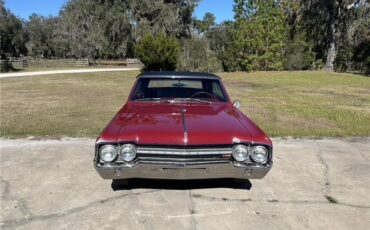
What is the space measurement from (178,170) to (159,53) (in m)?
22.7

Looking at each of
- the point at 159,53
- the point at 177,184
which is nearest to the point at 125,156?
the point at 177,184

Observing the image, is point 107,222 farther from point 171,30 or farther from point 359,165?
point 171,30

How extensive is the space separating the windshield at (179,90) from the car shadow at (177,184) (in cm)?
120

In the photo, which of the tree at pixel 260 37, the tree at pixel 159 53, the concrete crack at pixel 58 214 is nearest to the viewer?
the concrete crack at pixel 58 214

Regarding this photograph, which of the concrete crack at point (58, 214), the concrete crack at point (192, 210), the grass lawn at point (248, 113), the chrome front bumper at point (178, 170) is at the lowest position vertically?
the grass lawn at point (248, 113)

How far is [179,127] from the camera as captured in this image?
427 cm

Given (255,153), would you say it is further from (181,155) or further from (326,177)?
(326,177)

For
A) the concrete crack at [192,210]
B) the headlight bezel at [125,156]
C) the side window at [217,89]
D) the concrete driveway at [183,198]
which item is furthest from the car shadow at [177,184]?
the side window at [217,89]

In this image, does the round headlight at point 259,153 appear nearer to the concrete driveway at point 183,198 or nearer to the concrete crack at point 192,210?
the concrete driveway at point 183,198

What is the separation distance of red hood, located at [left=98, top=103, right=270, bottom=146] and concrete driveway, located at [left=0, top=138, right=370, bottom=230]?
75cm

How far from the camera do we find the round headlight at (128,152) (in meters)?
4.13

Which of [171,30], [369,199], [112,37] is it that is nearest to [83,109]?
[369,199]

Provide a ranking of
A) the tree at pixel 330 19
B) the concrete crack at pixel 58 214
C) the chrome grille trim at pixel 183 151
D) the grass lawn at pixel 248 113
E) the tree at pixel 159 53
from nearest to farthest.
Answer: the concrete crack at pixel 58 214 < the chrome grille trim at pixel 183 151 < the grass lawn at pixel 248 113 < the tree at pixel 159 53 < the tree at pixel 330 19

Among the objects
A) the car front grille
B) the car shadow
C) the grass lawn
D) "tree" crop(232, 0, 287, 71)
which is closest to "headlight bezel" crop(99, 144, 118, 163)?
the car front grille
